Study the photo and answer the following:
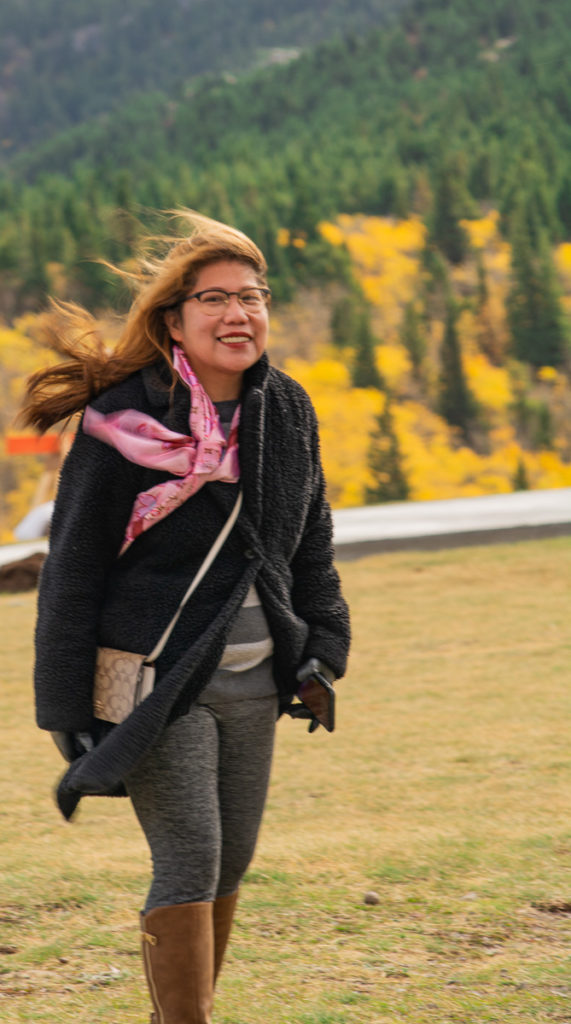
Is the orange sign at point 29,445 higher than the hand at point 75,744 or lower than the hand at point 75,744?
higher

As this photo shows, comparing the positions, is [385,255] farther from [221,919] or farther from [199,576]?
[199,576]

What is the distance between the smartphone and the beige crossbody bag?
1.09 ft

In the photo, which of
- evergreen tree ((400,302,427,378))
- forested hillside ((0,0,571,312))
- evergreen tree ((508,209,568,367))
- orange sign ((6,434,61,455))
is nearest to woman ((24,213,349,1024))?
orange sign ((6,434,61,455))

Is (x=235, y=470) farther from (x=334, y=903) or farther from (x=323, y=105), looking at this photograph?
(x=323, y=105)

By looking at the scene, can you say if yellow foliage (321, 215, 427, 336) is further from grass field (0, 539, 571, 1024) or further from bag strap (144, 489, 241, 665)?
bag strap (144, 489, 241, 665)

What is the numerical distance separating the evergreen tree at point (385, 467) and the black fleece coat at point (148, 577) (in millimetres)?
45959

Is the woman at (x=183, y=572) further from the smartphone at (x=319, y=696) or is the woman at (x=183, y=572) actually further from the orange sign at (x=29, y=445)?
the orange sign at (x=29, y=445)

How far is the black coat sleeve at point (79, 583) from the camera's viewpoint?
2.26 m

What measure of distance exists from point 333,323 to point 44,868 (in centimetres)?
5885

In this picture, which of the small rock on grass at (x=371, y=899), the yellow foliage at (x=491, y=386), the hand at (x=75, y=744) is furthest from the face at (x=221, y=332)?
the yellow foliage at (x=491, y=386)

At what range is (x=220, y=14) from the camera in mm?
162375

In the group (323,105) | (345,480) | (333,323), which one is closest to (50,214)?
(333,323)

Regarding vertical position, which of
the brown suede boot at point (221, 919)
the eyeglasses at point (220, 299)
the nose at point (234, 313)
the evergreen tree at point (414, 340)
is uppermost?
the evergreen tree at point (414, 340)

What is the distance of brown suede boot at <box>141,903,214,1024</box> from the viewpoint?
224 centimetres
